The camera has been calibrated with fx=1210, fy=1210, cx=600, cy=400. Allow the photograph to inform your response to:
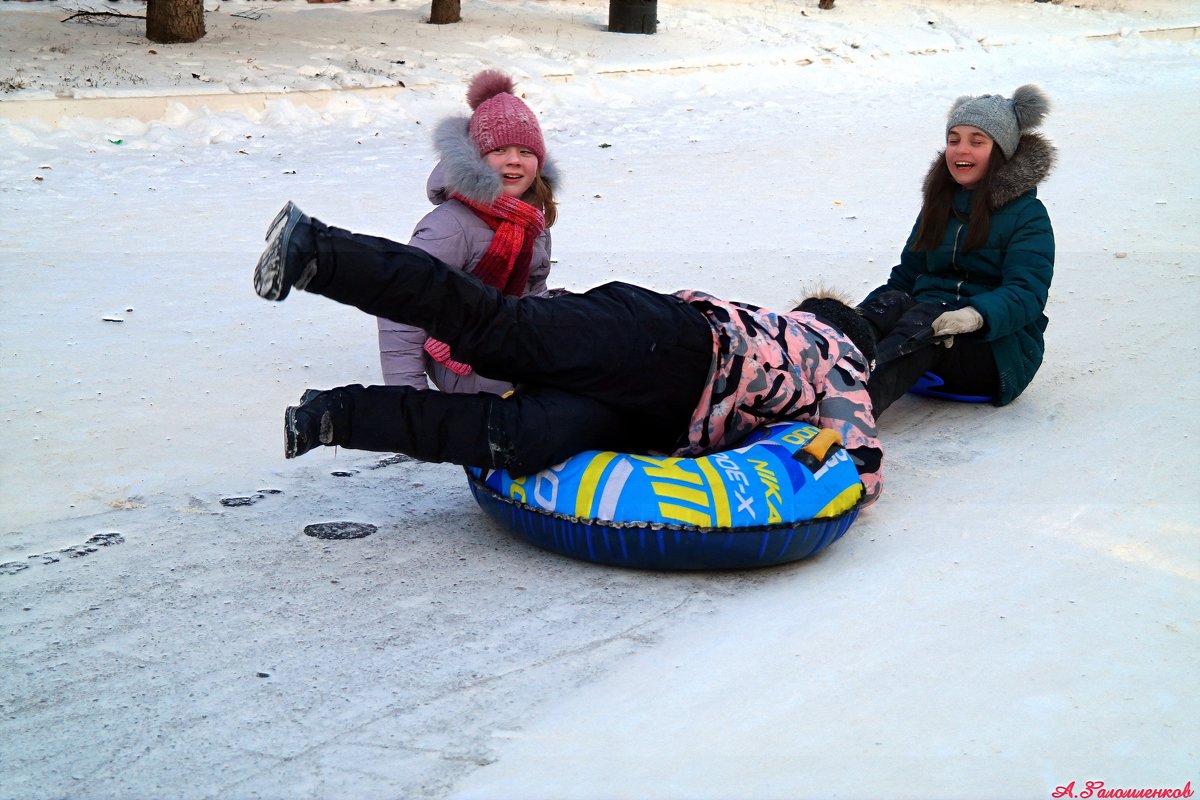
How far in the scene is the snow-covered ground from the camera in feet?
7.39

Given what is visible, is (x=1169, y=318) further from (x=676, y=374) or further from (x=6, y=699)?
(x=6, y=699)

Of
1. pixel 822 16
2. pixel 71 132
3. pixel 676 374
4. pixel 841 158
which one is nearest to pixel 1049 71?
pixel 822 16

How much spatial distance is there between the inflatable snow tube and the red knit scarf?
665 millimetres

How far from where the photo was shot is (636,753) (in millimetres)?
2242

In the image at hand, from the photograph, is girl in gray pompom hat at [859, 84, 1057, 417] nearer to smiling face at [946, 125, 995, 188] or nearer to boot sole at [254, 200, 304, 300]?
smiling face at [946, 125, 995, 188]

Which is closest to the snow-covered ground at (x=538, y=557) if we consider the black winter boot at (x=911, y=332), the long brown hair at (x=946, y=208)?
the black winter boot at (x=911, y=332)

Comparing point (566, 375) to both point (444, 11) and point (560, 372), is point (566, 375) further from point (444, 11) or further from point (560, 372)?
point (444, 11)

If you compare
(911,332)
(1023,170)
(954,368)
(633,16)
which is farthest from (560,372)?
(633,16)

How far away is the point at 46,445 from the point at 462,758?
222cm

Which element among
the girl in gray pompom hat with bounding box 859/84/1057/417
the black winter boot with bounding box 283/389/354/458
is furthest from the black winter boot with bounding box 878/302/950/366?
the black winter boot with bounding box 283/389/354/458

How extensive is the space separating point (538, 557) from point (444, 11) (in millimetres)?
10070

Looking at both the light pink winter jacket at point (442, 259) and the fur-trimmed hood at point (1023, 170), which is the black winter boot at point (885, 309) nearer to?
the fur-trimmed hood at point (1023, 170)

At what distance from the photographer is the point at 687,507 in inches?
116

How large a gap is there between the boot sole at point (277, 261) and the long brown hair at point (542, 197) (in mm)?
1257
